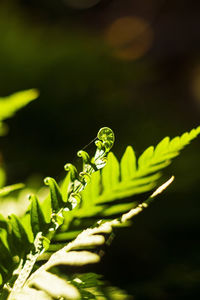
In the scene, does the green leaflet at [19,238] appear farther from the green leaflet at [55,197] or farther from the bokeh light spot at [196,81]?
the bokeh light spot at [196,81]

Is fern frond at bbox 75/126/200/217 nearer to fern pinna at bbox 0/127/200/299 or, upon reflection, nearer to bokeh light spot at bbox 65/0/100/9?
fern pinna at bbox 0/127/200/299

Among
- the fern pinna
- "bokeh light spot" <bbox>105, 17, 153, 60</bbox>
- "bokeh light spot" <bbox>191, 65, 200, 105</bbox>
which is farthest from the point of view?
"bokeh light spot" <bbox>105, 17, 153, 60</bbox>

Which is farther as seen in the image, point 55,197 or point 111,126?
point 111,126

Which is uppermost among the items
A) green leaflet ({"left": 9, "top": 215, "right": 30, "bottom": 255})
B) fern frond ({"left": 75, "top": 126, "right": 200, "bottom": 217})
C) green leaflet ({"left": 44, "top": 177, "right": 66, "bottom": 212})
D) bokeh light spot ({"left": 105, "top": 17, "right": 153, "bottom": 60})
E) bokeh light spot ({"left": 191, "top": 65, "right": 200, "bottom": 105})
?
bokeh light spot ({"left": 105, "top": 17, "right": 153, "bottom": 60})

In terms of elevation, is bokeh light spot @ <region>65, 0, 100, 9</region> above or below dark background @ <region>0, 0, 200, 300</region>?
above

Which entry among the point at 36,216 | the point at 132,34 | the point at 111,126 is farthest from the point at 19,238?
the point at 132,34

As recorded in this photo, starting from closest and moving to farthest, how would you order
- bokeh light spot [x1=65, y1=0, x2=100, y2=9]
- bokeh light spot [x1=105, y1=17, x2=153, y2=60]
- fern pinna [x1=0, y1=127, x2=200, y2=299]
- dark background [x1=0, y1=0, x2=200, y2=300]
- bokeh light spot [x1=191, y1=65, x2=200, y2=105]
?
1. fern pinna [x1=0, y1=127, x2=200, y2=299]
2. dark background [x1=0, y1=0, x2=200, y2=300]
3. bokeh light spot [x1=191, y1=65, x2=200, y2=105]
4. bokeh light spot [x1=105, y1=17, x2=153, y2=60]
5. bokeh light spot [x1=65, y1=0, x2=100, y2=9]

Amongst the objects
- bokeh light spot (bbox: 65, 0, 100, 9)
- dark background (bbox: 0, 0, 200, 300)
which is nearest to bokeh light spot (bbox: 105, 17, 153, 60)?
bokeh light spot (bbox: 65, 0, 100, 9)

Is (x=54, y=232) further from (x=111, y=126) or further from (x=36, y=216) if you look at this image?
(x=111, y=126)
